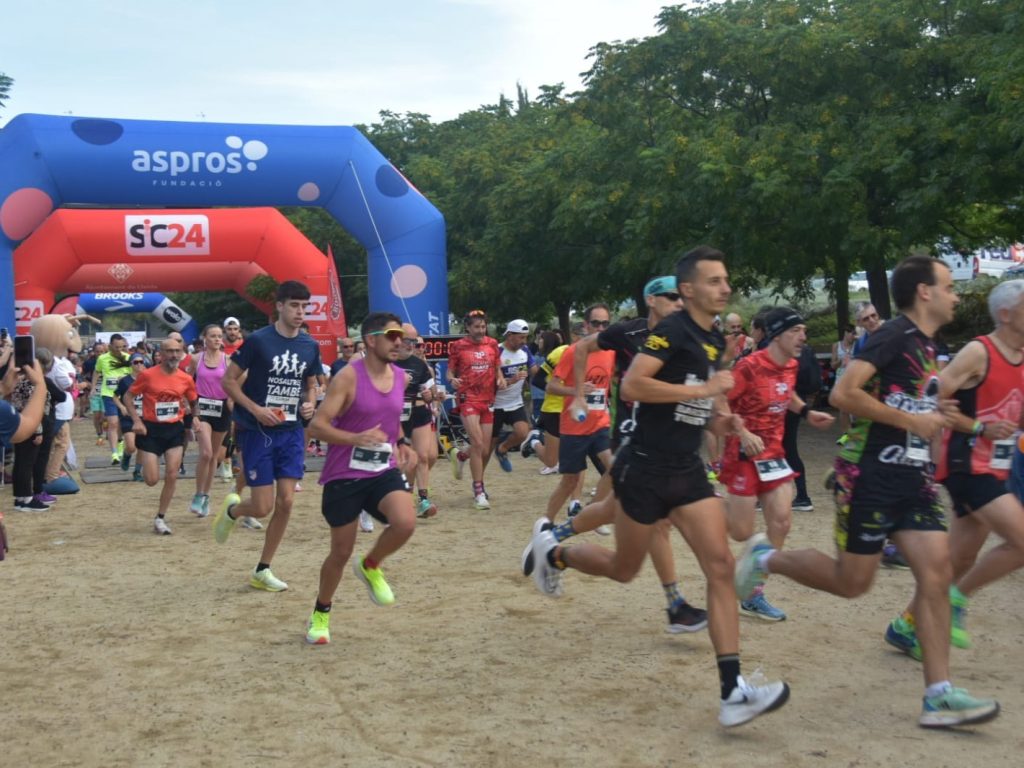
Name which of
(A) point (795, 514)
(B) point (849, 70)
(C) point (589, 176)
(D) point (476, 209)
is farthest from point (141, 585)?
(D) point (476, 209)

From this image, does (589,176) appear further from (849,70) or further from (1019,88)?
(1019,88)

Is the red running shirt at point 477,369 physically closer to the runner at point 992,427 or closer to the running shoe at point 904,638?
the running shoe at point 904,638

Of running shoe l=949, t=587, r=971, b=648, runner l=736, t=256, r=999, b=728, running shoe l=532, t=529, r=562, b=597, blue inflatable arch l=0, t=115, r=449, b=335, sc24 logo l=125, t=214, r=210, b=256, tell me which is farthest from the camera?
sc24 logo l=125, t=214, r=210, b=256

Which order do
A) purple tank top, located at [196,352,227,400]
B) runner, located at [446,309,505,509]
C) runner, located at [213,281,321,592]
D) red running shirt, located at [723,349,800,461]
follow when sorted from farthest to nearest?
purple tank top, located at [196,352,227,400], runner, located at [446,309,505,509], runner, located at [213,281,321,592], red running shirt, located at [723,349,800,461]

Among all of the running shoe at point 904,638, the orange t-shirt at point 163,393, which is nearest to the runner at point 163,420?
the orange t-shirt at point 163,393

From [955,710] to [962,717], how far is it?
36 millimetres

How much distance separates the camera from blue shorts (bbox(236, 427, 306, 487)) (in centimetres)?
763

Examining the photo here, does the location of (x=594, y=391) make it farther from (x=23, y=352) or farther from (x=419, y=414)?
(x=23, y=352)

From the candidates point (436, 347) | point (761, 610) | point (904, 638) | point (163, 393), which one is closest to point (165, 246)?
point (436, 347)

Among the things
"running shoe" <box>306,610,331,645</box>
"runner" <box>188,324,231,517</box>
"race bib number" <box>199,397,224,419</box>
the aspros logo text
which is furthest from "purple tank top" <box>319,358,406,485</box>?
the aspros logo text

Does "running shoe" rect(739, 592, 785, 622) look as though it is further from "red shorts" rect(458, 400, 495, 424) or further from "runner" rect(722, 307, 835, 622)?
"red shorts" rect(458, 400, 495, 424)

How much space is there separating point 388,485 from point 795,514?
18.3ft

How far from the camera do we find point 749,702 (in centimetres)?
453

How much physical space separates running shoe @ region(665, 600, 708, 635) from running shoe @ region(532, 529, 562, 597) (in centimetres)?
68
